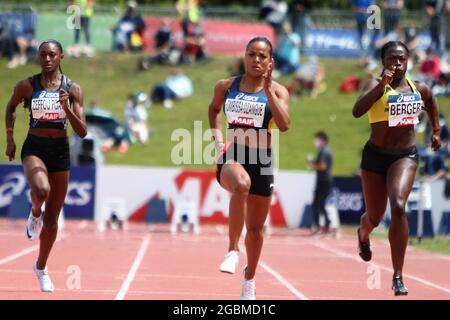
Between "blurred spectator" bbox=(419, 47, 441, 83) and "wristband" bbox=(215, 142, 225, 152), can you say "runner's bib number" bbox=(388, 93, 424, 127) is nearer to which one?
"wristband" bbox=(215, 142, 225, 152)

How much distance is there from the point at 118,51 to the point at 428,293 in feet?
74.9

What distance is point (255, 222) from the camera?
31.2 feet

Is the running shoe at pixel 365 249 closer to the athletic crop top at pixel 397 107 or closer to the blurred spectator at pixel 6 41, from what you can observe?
the athletic crop top at pixel 397 107

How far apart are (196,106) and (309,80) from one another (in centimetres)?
344

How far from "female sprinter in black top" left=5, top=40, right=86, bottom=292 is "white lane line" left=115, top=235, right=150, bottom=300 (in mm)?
740

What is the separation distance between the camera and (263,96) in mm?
9445

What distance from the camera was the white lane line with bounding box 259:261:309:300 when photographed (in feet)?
35.8

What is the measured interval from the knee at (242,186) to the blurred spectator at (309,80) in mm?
21220

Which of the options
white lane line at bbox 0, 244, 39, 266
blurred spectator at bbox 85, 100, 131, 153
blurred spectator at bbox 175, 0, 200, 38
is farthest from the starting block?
blurred spectator at bbox 175, 0, 200, 38

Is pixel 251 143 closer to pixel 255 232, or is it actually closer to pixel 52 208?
pixel 255 232

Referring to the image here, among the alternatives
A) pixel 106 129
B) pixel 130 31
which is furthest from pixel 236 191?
pixel 130 31

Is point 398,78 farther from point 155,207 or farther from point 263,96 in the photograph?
point 155,207

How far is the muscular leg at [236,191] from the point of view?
9.23 meters

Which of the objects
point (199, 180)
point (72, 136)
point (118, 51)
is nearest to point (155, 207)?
point (199, 180)
